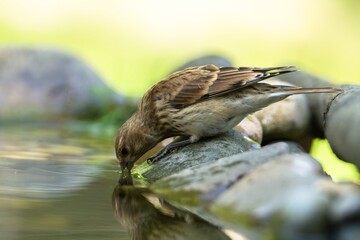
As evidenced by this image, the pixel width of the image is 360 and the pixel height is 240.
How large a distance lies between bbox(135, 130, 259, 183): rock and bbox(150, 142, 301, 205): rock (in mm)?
757

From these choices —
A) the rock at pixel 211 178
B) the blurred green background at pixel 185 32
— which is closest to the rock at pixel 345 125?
the rock at pixel 211 178

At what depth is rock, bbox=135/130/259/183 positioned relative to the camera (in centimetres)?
616

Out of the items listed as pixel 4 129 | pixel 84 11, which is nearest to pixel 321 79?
pixel 4 129

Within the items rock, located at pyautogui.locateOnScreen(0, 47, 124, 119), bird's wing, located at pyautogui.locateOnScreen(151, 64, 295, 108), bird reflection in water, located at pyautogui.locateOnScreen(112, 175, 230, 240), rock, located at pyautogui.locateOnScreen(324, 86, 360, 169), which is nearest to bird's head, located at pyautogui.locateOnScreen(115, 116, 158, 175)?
bird's wing, located at pyautogui.locateOnScreen(151, 64, 295, 108)

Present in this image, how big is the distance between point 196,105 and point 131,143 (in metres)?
0.59

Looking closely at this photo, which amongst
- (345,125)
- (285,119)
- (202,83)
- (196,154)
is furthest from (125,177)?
(285,119)

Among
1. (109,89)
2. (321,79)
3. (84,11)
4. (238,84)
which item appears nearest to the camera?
(238,84)

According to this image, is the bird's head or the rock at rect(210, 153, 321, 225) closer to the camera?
the rock at rect(210, 153, 321, 225)

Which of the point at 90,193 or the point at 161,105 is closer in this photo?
the point at 90,193

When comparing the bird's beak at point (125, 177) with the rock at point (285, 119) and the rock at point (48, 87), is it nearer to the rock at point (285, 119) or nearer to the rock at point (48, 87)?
the rock at point (285, 119)

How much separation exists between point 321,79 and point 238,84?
2.14 meters

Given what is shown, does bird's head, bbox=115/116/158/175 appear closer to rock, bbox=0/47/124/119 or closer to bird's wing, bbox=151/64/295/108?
bird's wing, bbox=151/64/295/108

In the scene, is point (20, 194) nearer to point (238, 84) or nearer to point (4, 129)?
point (238, 84)

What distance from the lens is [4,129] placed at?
901cm
